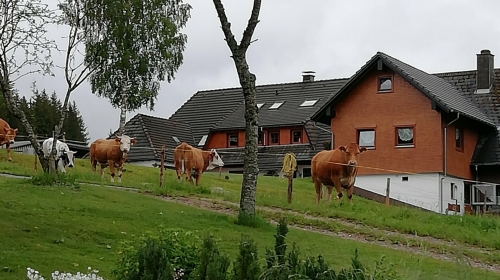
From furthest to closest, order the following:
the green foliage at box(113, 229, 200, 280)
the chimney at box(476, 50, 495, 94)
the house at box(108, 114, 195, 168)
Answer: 1. the house at box(108, 114, 195, 168)
2. the chimney at box(476, 50, 495, 94)
3. the green foliage at box(113, 229, 200, 280)

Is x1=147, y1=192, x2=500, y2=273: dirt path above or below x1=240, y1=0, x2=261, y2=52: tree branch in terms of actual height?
below

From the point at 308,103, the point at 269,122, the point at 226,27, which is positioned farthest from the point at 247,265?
the point at 308,103

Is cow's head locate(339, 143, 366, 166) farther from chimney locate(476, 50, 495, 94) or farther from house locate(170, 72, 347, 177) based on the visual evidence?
house locate(170, 72, 347, 177)

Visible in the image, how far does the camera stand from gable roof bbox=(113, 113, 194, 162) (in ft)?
186

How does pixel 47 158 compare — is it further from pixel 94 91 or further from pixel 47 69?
pixel 94 91

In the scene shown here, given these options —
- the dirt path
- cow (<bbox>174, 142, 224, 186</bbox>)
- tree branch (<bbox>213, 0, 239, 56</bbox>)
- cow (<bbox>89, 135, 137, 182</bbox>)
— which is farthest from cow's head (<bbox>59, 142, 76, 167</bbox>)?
tree branch (<bbox>213, 0, 239, 56</bbox>)

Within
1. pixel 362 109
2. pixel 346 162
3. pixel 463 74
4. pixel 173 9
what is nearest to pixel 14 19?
pixel 346 162

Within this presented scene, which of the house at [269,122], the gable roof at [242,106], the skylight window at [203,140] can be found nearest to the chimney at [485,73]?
the house at [269,122]

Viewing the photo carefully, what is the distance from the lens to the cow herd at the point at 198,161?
28.3 meters

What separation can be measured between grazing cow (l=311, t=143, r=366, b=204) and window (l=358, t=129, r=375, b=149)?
14.9 m

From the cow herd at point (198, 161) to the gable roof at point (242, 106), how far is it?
1033 inches

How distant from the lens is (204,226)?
18531mm

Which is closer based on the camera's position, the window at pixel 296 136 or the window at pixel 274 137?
the window at pixel 296 136

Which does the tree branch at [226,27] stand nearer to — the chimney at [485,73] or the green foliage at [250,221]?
the green foliage at [250,221]
